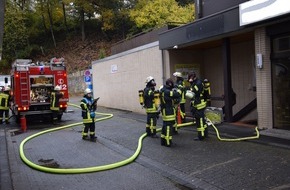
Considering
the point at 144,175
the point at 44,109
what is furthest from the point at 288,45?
the point at 44,109

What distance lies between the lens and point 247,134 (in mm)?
10391

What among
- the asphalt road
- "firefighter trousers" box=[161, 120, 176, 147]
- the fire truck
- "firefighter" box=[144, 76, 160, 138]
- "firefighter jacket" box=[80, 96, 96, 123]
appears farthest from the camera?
the fire truck

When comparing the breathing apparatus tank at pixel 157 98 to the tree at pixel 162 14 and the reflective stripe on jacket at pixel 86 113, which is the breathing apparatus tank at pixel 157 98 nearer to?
the reflective stripe on jacket at pixel 86 113

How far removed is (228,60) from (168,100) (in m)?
4.00

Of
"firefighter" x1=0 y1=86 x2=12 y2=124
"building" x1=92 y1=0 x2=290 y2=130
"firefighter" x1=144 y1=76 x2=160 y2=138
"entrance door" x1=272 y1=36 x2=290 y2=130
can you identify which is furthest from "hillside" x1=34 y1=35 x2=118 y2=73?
"entrance door" x1=272 y1=36 x2=290 y2=130

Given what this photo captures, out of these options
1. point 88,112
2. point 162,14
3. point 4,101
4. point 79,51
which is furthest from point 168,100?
point 79,51

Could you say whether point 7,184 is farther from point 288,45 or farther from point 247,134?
point 288,45

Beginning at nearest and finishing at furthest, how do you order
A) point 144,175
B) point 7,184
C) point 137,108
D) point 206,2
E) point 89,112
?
1. point 7,184
2. point 144,175
3. point 89,112
4. point 206,2
5. point 137,108

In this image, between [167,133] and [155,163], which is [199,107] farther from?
[155,163]

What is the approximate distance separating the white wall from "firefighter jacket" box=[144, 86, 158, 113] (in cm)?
516

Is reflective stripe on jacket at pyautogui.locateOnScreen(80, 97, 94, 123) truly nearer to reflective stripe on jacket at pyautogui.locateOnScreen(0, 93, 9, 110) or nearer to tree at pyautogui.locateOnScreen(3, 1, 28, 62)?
reflective stripe on jacket at pyautogui.locateOnScreen(0, 93, 9, 110)

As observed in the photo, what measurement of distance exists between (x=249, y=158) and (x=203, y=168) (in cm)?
113

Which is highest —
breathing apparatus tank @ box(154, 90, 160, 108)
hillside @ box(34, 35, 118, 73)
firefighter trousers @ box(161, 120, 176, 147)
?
hillside @ box(34, 35, 118, 73)

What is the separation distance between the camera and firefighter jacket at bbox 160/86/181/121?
30.7ft
